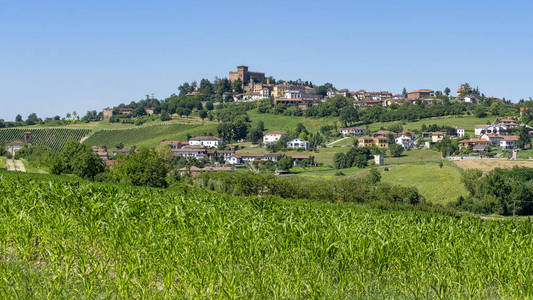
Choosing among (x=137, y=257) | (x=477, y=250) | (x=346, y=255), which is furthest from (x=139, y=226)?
(x=477, y=250)

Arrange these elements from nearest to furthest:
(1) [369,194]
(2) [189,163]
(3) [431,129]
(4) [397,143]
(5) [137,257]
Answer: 1. (5) [137,257]
2. (1) [369,194]
3. (2) [189,163]
4. (4) [397,143]
5. (3) [431,129]

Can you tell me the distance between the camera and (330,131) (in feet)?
506

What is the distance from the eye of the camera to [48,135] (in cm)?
14738

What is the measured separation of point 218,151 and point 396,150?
47499mm

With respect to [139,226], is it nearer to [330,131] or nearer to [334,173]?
[334,173]

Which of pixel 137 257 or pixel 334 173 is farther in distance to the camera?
pixel 334 173

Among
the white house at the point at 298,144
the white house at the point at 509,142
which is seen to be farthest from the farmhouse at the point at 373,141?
the white house at the point at 509,142

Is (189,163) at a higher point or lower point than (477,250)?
lower

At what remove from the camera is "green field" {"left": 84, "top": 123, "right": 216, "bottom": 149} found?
146m

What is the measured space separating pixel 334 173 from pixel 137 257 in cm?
9529

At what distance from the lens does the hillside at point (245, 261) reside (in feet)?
30.5

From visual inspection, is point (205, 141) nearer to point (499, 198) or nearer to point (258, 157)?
point (258, 157)

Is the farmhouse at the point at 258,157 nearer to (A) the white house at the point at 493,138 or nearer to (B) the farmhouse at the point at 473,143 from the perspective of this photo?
(B) the farmhouse at the point at 473,143

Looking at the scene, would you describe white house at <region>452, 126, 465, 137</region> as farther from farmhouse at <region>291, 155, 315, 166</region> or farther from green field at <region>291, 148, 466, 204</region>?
farmhouse at <region>291, 155, 315, 166</region>
